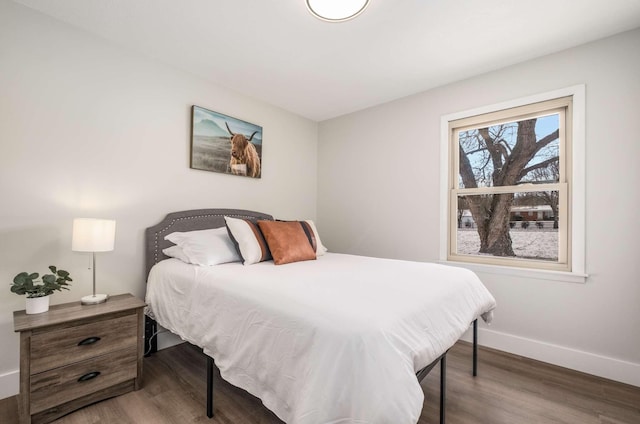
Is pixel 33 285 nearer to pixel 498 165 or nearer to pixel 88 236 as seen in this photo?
pixel 88 236

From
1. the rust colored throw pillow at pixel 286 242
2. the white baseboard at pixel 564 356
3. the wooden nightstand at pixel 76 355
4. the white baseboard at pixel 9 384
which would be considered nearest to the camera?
the wooden nightstand at pixel 76 355

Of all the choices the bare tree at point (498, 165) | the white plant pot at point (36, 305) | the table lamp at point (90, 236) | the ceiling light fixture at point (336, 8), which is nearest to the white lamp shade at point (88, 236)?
the table lamp at point (90, 236)

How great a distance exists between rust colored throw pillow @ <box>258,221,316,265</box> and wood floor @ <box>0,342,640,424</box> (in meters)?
0.96

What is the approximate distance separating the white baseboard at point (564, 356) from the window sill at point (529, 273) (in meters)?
0.53

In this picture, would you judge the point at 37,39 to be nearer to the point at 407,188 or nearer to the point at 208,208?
the point at 208,208

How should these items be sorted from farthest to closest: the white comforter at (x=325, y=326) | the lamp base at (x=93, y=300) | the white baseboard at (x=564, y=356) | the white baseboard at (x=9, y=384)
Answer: the white baseboard at (x=564, y=356)
the lamp base at (x=93, y=300)
the white baseboard at (x=9, y=384)
the white comforter at (x=325, y=326)

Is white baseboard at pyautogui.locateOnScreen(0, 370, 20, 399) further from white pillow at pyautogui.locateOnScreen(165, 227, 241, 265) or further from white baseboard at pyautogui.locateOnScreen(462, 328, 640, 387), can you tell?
white baseboard at pyautogui.locateOnScreen(462, 328, 640, 387)

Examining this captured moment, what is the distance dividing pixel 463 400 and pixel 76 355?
7.73 feet

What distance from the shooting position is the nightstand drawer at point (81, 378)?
154 centimetres

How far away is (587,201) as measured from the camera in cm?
221

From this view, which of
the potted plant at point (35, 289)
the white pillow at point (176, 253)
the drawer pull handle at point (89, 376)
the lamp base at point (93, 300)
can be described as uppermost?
the white pillow at point (176, 253)

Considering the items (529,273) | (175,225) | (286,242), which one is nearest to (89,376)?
(175,225)

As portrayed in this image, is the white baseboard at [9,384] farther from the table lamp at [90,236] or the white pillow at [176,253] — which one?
the white pillow at [176,253]

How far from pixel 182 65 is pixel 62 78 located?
2.92ft
